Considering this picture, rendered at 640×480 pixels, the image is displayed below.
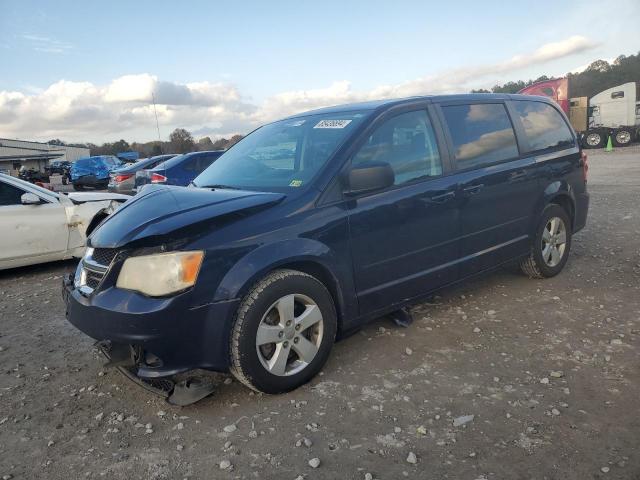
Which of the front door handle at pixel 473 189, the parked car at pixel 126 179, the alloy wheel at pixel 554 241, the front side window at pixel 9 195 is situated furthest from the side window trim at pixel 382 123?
the parked car at pixel 126 179

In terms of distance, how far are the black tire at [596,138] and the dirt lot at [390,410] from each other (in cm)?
2805

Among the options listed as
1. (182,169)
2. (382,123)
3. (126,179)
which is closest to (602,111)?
(126,179)

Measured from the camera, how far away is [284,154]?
384cm

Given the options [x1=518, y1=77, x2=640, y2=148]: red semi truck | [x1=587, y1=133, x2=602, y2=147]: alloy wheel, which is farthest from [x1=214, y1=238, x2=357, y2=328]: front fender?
[x1=587, y1=133, x2=602, y2=147]: alloy wheel

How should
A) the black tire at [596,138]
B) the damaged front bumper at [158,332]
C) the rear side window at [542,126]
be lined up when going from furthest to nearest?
the black tire at [596,138]
the rear side window at [542,126]
the damaged front bumper at [158,332]

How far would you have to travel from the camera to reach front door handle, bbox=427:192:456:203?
3719 millimetres

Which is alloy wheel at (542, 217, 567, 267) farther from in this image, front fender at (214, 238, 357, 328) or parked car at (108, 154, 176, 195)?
parked car at (108, 154, 176, 195)

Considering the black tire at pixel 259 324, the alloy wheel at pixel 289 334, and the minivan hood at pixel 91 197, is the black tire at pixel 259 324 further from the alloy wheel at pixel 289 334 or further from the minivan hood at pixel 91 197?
the minivan hood at pixel 91 197

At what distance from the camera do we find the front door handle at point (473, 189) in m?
3.94

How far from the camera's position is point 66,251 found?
6516 mm

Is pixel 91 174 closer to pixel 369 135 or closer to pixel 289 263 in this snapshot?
pixel 369 135

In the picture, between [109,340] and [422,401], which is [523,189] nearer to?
[422,401]

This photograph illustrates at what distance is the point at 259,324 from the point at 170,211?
88 centimetres

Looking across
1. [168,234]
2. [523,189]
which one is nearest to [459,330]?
[523,189]
